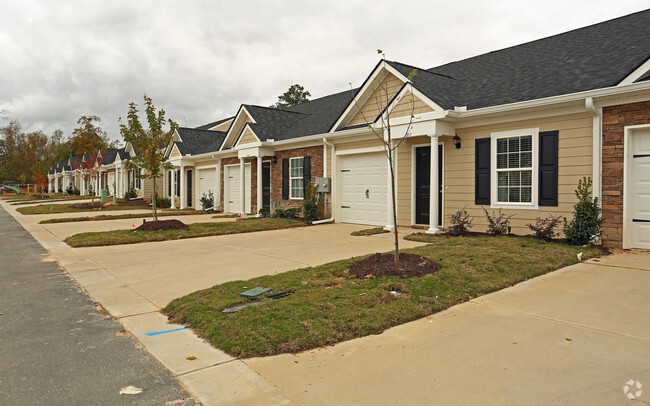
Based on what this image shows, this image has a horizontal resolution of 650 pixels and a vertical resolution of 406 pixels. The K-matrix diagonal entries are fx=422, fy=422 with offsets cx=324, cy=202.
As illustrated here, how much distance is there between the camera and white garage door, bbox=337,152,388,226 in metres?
12.9

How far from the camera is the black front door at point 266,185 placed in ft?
57.8

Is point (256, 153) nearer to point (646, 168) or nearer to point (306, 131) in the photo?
point (306, 131)

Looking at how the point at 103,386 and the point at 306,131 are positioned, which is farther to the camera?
the point at 306,131

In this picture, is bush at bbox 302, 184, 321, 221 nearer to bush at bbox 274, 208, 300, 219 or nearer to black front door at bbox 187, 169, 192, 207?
bush at bbox 274, 208, 300, 219

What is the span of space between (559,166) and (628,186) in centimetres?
131

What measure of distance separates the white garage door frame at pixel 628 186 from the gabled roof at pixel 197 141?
18.6 m

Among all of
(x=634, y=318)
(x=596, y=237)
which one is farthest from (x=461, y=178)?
(x=634, y=318)

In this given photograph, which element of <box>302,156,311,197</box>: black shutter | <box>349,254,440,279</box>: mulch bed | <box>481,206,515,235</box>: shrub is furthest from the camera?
<box>302,156,311,197</box>: black shutter

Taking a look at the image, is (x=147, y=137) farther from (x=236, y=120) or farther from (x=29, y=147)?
(x=29, y=147)

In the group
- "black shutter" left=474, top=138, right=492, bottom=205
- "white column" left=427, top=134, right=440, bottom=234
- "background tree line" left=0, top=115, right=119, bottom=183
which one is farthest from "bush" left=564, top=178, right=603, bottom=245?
"background tree line" left=0, top=115, right=119, bottom=183

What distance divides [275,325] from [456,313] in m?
1.96

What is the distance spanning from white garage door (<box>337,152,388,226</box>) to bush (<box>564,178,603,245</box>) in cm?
536

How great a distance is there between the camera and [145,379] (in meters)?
3.07

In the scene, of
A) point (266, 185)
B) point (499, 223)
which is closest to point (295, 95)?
point (266, 185)
